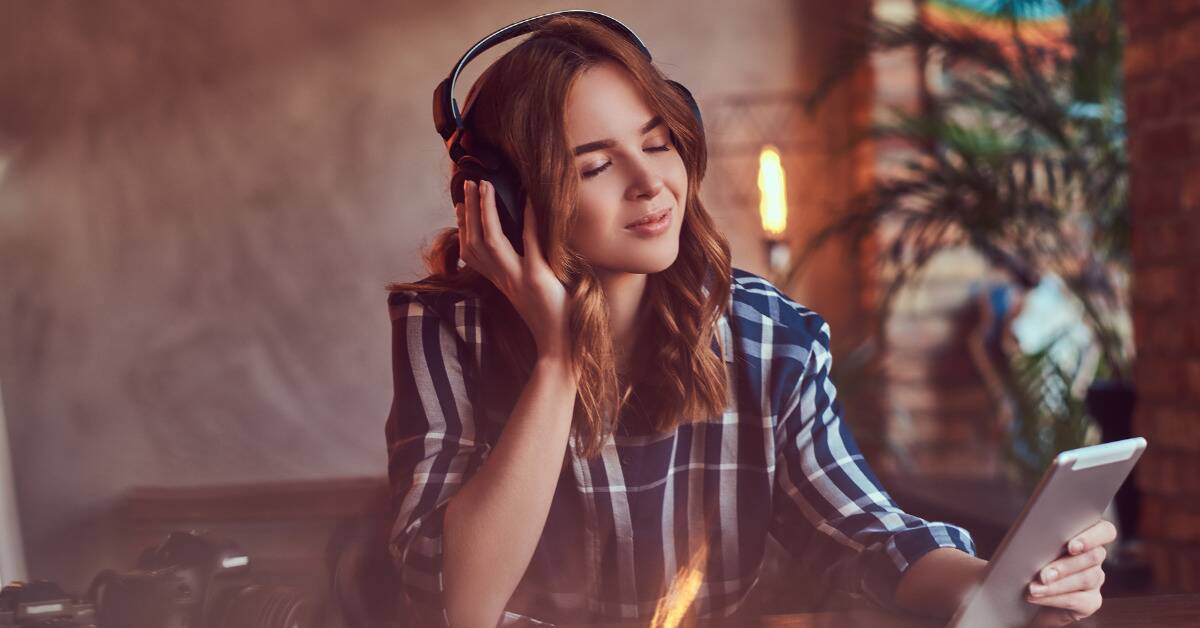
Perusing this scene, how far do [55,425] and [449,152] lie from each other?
13.8 inches

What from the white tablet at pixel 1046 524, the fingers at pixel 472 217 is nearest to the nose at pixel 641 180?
the fingers at pixel 472 217

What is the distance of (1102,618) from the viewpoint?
0.67 metres

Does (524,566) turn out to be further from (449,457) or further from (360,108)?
(360,108)

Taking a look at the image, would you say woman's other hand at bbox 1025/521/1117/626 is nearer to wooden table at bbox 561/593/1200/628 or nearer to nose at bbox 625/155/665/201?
wooden table at bbox 561/593/1200/628

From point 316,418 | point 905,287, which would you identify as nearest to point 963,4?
point 905,287

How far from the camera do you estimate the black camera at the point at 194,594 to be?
0.70 metres

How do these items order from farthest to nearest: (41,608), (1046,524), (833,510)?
1. (833,510)
2. (41,608)
3. (1046,524)

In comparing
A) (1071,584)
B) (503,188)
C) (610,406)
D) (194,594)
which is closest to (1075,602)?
(1071,584)

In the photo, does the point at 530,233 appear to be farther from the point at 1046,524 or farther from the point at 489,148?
the point at 1046,524

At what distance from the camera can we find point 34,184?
31.1 inches

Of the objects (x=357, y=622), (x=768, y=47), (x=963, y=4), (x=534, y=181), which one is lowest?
(x=357, y=622)

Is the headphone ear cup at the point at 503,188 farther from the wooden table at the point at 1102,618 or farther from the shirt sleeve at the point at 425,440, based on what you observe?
the wooden table at the point at 1102,618

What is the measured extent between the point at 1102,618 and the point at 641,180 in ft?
1.38

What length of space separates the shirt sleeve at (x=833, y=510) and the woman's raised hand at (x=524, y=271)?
22 cm
